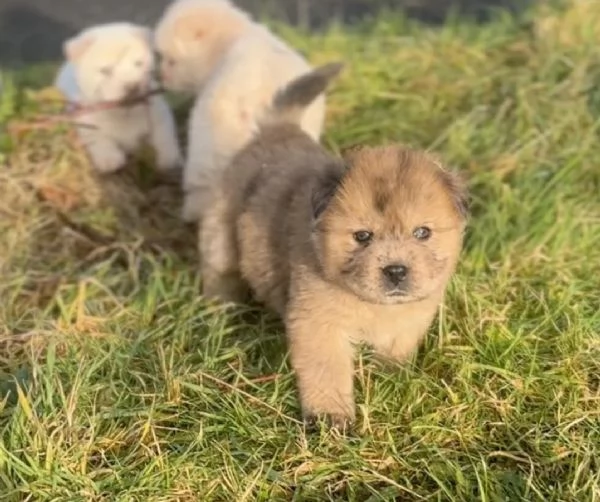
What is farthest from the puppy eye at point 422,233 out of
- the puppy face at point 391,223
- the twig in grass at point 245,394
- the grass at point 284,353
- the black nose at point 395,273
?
the twig in grass at point 245,394

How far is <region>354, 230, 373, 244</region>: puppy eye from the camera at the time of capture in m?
3.51

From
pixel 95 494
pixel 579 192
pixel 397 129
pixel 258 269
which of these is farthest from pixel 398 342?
pixel 397 129

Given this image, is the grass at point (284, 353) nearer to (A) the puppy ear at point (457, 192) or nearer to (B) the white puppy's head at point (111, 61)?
(B) the white puppy's head at point (111, 61)

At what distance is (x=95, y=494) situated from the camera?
11.0 feet

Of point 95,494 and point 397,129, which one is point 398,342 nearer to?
point 95,494

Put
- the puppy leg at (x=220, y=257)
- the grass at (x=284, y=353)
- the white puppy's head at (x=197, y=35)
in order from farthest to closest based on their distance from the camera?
the white puppy's head at (x=197, y=35)
the puppy leg at (x=220, y=257)
the grass at (x=284, y=353)

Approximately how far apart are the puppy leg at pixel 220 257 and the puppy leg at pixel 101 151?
149 cm

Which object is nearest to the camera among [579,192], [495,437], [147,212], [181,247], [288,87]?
[495,437]

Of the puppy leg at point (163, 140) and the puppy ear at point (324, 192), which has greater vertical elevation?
the puppy ear at point (324, 192)

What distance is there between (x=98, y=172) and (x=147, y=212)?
434 mm

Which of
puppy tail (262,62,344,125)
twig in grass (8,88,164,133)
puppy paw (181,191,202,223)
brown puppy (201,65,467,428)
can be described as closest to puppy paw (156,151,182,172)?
twig in grass (8,88,164,133)

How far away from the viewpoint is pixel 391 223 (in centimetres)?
347

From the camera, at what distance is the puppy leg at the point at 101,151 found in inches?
235

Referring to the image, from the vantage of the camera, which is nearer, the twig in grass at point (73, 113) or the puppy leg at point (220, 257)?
the puppy leg at point (220, 257)
